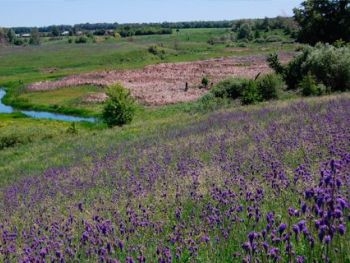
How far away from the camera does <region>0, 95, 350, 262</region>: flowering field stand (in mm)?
4512

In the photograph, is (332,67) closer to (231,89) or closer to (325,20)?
(231,89)

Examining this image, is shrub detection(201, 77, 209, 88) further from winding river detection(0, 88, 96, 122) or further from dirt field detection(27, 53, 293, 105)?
winding river detection(0, 88, 96, 122)

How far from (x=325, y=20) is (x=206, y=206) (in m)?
43.2

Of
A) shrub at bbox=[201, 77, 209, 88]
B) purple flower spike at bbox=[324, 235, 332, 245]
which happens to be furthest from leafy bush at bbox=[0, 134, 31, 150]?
purple flower spike at bbox=[324, 235, 332, 245]

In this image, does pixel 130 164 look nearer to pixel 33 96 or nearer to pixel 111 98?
pixel 111 98

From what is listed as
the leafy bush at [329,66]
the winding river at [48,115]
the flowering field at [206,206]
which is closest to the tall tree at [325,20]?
the leafy bush at [329,66]

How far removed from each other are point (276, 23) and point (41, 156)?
151 meters

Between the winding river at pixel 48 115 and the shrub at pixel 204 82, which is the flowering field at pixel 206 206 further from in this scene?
the shrub at pixel 204 82

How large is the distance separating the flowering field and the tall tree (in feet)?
111

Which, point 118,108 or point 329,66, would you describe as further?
point 118,108

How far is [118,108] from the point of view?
40750 millimetres

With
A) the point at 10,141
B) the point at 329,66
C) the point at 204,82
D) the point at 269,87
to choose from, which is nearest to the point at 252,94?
the point at 269,87

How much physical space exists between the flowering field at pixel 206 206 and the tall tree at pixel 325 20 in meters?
33.7

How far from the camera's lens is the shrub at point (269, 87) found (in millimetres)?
36000
